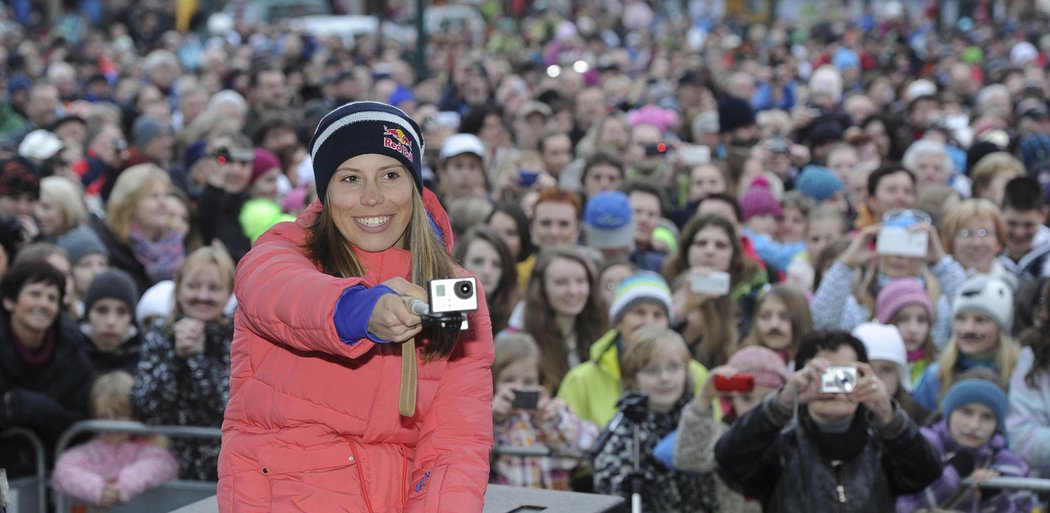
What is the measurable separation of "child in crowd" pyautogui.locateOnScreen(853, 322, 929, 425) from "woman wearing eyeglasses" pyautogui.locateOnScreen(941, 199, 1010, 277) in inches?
69.9

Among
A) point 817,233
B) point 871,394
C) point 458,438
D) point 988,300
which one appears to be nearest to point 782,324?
point 988,300

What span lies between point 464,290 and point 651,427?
3.43 m

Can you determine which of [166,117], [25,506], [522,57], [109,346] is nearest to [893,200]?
[109,346]

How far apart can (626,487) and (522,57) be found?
18.5m

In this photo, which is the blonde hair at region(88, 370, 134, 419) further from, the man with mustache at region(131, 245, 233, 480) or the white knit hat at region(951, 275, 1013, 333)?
the white knit hat at region(951, 275, 1013, 333)

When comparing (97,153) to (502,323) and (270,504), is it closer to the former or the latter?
(502,323)

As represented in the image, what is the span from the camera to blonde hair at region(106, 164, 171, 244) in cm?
870

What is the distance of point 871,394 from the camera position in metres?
5.32

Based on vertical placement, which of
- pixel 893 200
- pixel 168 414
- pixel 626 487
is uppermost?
pixel 893 200

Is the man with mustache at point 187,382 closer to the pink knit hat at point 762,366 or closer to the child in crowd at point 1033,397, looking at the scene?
the pink knit hat at point 762,366

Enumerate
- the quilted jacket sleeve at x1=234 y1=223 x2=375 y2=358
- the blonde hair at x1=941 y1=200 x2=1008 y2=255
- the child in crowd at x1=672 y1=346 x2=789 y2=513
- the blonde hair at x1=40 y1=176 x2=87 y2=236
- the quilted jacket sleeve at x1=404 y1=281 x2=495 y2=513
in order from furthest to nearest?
the blonde hair at x1=40 y1=176 x2=87 y2=236 → the blonde hair at x1=941 y1=200 x2=1008 y2=255 → the child in crowd at x1=672 y1=346 x2=789 y2=513 → the quilted jacket sleeve at x1=404 y1=281 x2=495 y2=513 → the quilted jacket sleeve at x1=234 y1=223 x2=375 y2=358

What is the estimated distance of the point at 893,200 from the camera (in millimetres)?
9492

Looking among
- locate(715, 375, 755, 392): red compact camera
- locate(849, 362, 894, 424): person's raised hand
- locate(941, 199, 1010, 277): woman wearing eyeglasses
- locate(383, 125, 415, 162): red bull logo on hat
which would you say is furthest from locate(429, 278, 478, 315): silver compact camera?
locate(941, 199, 1010, 277): woman wearing eyeglasses

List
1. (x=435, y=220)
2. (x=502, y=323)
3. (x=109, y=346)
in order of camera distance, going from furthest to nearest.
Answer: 1. (x=502, y=323)
2. (x=109, y=346)
3. (x=435, y=220)
